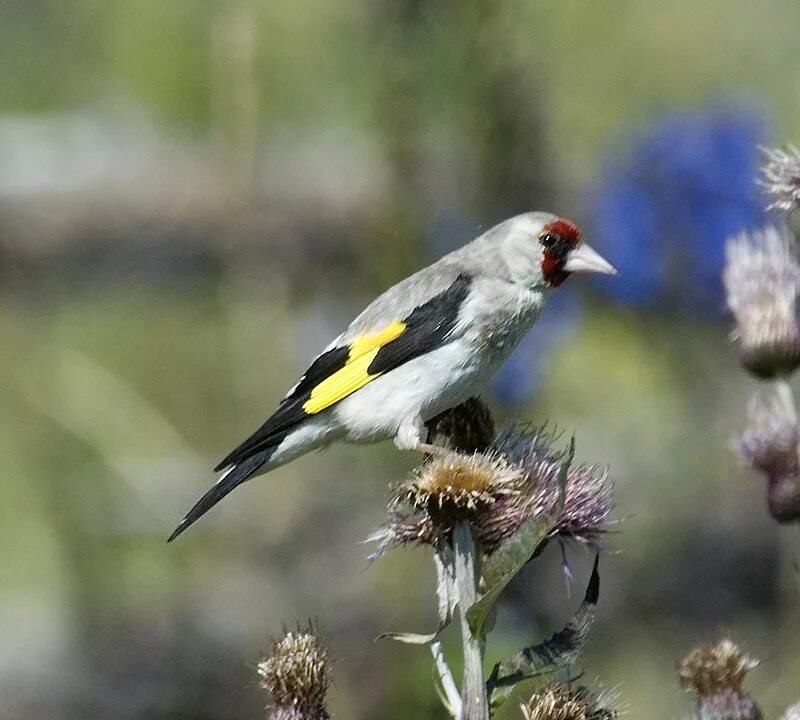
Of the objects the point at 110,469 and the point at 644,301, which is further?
the point at 110,469

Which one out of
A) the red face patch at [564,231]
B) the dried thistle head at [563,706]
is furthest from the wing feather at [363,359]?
the dried thistle head at [563,706]

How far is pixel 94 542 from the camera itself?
6.11m

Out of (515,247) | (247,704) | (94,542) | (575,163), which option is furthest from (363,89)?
(515,247)

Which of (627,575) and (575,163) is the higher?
(575,163)

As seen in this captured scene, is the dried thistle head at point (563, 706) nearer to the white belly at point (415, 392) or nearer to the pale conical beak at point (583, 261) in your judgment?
the white belly at point (415, 392)

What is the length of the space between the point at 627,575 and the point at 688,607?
0.32 meters

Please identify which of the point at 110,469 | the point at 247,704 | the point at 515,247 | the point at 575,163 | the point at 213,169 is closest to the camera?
the point at 515,247

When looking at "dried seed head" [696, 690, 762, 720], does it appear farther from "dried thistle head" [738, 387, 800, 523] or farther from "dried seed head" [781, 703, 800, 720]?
"dried thistle head" [738, 387, 800, 523]

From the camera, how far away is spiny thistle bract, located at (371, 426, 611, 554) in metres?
2.39

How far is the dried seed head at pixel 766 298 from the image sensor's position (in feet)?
10.2

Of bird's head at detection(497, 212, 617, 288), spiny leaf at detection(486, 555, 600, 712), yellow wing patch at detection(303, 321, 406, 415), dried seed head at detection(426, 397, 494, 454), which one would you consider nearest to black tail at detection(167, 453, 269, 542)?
yellow wing patch at detection(303, 321, 406, 415)

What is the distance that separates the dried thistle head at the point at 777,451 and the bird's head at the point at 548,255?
57 centimetres

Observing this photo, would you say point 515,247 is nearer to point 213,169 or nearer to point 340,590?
point 340,590

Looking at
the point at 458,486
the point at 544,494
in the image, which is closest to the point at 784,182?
the point at 544,494
